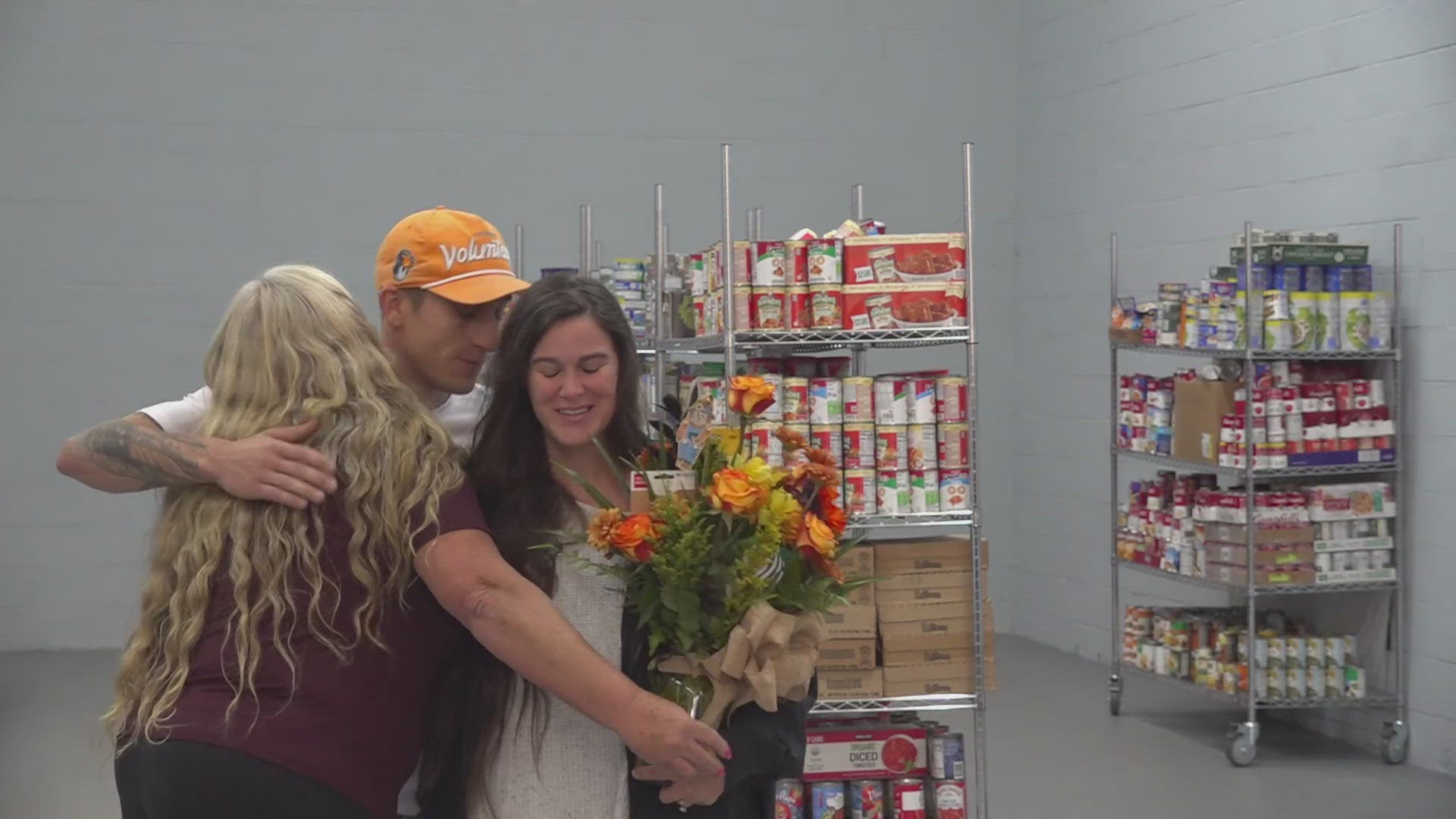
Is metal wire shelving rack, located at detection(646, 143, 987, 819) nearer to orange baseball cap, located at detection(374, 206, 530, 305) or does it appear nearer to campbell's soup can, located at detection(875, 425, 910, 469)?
campbell's soup can, located at detection(875, 425, 910, 469)

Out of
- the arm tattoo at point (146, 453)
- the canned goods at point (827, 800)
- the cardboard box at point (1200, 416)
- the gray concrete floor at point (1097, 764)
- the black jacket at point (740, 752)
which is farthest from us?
the cardboard box at point (1200, 416)

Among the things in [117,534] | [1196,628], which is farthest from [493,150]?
[1196,628]

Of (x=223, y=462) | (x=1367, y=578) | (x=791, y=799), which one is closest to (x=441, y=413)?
(x=223, y=462)

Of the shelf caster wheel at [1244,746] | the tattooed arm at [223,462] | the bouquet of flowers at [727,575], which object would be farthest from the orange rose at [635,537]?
the shelf caster wheel at [1244,746]

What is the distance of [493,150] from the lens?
28.6 feet

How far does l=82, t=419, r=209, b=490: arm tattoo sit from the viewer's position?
2.07m

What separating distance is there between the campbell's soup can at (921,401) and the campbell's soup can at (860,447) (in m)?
0.12

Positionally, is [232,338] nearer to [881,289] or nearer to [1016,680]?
[881,289]

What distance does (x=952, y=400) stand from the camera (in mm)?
4168

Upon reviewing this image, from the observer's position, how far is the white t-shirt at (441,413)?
2.37 metres

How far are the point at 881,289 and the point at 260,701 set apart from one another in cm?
249

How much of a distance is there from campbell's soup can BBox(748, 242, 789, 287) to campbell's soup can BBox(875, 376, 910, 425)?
1.27 ft

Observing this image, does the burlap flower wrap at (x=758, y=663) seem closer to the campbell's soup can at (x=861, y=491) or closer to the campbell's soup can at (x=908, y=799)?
the campbell's soup can at (x=861, y=491)

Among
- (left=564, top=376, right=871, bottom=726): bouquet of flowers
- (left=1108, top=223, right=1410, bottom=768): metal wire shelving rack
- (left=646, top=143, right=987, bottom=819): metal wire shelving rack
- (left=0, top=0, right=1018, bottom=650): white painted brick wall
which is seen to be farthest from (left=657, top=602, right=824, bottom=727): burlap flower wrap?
(left=0, top=0, right=1018, bottom=650): white painted brick wall
